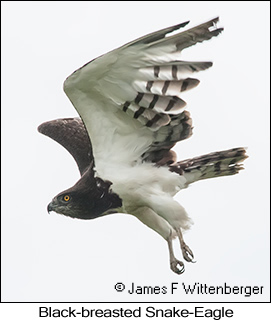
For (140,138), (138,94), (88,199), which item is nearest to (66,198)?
(88,199)

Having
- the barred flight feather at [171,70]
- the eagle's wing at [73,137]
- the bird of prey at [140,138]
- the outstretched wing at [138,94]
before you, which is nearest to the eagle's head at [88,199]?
the bird of prey at [140,138]

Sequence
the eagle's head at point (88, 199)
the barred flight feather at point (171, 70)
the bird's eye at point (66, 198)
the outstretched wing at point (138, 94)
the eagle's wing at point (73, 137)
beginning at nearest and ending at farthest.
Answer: the outstretched wing at point (138, 94) → the barred flight feather at point (171, 70) → the eagle's head at point (88, 199) → the bird's eye at point (66, 198) → the eagle's wing at point (73, 137)

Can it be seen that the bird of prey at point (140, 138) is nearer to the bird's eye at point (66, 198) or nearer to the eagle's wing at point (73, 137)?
the bird's eye at point (66, 198)

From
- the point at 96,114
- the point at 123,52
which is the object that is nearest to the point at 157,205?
the point at 96,114

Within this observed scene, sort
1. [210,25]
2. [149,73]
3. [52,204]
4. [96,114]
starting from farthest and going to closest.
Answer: [52,204] < [96,114] < [149,73] < [210,25]

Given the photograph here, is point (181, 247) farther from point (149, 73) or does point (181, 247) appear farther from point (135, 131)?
point (149, 73)

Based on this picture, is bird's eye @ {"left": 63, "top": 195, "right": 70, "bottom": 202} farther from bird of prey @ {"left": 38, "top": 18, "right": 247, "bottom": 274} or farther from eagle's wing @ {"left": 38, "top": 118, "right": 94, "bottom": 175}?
eagle's wing @ {"left": 38, "top": 118, "right": 94, "bottom": 175}
